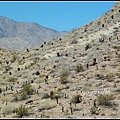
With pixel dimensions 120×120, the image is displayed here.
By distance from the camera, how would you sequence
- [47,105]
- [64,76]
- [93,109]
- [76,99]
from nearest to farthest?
[93,109], [47,105], [76,99], [64,76]

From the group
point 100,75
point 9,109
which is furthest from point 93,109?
point 100,75

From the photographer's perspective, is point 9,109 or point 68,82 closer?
point 9,109

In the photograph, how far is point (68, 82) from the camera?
17.5m

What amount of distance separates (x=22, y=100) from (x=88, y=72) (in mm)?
5643

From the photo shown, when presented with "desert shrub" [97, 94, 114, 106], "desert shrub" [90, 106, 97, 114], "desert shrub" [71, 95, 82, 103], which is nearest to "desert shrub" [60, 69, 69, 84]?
"desert shrub" [71, 95, 82, 103]

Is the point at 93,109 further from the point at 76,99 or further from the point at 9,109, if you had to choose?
the point at 9,109

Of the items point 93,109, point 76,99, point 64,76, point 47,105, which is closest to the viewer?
point 93,109

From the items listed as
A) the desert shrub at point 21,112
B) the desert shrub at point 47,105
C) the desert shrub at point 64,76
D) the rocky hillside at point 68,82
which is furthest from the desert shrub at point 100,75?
the desert shrub at point 21,112

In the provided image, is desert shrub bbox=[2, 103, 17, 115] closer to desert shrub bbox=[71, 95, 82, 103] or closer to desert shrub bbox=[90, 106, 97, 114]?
desert shrub bbox=[71, 95, 82, 103]

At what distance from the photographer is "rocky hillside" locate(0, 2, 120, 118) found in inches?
502

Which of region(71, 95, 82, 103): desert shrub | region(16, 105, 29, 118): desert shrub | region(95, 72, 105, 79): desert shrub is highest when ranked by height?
region(95, 72, 105, 79): desert shrub

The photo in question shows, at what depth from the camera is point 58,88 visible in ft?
53.5

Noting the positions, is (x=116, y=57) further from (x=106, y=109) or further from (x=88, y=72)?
(x=106, y=109)

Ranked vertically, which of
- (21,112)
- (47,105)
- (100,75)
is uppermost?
(100,75)
